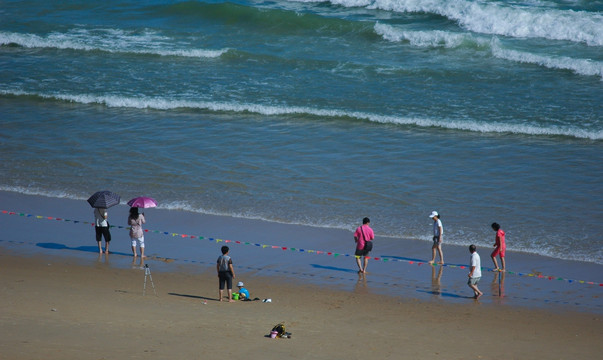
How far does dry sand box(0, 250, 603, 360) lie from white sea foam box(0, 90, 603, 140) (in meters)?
10.6

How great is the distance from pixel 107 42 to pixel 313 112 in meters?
11.9

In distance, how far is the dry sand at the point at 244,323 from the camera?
35.5ft

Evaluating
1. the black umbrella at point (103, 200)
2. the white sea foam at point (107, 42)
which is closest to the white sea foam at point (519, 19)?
the white sea foam at point (107, 42)

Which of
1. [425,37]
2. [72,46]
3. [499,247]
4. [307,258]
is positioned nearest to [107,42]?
[72,46]

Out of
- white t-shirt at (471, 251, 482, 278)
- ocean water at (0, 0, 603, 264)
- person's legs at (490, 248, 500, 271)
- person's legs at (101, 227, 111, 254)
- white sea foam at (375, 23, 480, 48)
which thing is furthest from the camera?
white sea foam at (375, 23, 480, 48)

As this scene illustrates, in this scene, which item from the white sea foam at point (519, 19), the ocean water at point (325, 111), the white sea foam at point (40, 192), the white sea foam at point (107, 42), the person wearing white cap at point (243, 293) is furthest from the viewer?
the white sea foam at point (107, 42)

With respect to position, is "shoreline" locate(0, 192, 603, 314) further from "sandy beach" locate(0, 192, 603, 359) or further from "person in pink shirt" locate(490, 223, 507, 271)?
"person in pink shirt" locate(490, 223, 507, 271)

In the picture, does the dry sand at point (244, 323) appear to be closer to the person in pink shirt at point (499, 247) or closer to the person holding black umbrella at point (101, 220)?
the person holding black umbrella at point (101, 220)

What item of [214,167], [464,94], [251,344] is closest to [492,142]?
[464,94]

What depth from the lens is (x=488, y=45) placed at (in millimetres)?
29719

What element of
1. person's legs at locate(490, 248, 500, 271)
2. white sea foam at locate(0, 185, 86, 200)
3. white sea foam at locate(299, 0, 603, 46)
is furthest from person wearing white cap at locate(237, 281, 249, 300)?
white sea foam at locate(299, 0, 603, 46)

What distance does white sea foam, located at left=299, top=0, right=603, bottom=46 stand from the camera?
3000cm

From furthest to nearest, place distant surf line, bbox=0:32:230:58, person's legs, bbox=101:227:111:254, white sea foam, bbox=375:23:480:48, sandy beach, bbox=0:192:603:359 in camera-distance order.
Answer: distant surf line, bbox=0:32:230:58 → white sea foam, bbox=375:23:480:48 → person's legs, bbox=101:227:111:254 → sandy beach, bbox=0:192:603:359

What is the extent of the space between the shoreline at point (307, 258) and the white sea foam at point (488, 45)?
45.7 ft
